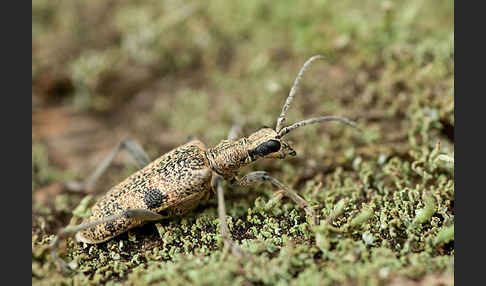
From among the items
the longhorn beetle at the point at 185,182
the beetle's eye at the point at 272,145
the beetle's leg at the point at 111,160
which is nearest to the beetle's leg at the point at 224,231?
the longhorn beetle at the point at 185,182

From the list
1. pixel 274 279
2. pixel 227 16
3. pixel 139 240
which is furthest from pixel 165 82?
pixel 274 279

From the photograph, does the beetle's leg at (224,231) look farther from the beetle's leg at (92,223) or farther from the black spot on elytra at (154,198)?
the beetle's leg at (92,223)

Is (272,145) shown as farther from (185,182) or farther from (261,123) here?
(261,123)

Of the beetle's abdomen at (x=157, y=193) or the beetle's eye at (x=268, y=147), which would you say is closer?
the beetle's abdomen at (x=157, y=193)

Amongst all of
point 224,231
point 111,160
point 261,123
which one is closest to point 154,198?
point 224,231

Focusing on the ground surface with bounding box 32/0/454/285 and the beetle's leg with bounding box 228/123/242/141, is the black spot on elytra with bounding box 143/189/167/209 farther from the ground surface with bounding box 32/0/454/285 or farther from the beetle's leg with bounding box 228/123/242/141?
the beetle's leg with bounding box 228/123/242/141

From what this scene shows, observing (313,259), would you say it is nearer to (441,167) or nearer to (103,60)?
(441,167)

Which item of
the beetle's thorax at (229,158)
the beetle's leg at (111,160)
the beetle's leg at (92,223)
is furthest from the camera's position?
the beetle's leg at (111,160)

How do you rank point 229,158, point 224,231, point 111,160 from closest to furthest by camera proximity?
point 224,231 < point 229,158 < point 111,160
